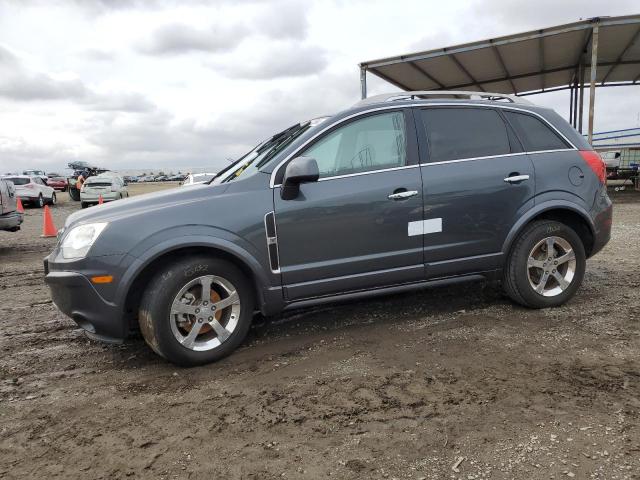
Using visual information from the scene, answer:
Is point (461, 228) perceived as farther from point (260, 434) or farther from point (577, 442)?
point (260, 434)

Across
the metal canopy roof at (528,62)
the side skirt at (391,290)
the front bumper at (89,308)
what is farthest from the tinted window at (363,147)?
the metal canopy roof at (528,62)

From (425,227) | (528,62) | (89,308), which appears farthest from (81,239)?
(528,62)

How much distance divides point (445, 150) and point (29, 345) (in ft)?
12.3

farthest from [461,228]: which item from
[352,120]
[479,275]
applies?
[352,120]

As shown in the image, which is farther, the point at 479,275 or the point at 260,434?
the point at 479,275

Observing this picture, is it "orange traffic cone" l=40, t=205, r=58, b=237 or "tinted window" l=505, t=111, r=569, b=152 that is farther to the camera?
"orange traffic cone" l=40, t=205, r=58, b=237

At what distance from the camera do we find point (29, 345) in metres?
3.99

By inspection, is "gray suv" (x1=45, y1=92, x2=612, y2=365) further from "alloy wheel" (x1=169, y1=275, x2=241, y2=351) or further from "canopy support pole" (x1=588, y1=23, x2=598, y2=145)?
"canopy support pole" (x1=588, y1=23, x2=598, y2=145)

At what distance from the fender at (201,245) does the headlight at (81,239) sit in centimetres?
30

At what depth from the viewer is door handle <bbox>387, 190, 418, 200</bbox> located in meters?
3.71

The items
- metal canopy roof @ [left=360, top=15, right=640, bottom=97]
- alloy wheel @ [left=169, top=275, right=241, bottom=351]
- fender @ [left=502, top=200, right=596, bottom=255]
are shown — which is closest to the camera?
alloy wheel @ [left=169, top=275, right=241, bottom=351]

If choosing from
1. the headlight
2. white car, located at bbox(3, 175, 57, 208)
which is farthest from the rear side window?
white car, located at bbox(3, 175, 57, 208)

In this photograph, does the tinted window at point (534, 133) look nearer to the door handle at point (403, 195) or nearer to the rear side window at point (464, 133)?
the rear side window at point (464, 133)

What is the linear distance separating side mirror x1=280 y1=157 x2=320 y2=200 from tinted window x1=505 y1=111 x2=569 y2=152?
1.98 metres
